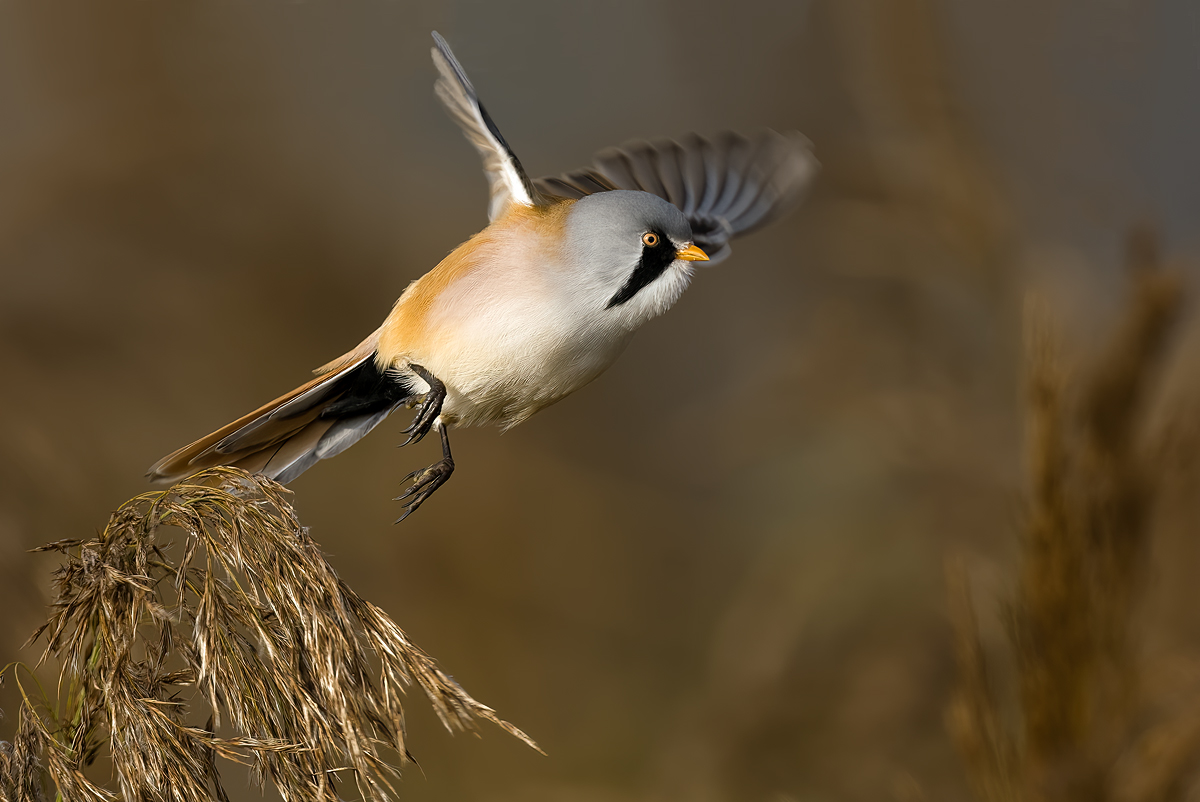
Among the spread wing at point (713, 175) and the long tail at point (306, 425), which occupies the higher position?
the long tail at point (306, 425)

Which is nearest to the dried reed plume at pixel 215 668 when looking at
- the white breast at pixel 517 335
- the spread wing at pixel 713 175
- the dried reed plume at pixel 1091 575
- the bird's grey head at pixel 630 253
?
the white breast at pixel 517 335

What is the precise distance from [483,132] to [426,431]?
35cm

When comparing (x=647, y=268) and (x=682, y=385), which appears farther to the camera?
(x=682, y=385)

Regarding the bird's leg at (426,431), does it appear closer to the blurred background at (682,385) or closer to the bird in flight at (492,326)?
the bird in flight at (492,326)

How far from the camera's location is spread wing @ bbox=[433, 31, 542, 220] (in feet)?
3.17

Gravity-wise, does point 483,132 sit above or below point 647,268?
above

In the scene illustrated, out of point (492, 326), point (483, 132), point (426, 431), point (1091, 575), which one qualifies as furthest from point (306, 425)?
point (1091, 575)

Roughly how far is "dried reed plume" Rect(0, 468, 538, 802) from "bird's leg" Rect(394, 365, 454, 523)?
209 mm

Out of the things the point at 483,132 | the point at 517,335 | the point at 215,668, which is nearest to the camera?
the point at 215,668

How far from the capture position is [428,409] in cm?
95

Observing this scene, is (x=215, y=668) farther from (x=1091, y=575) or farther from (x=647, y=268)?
(x=1091, y=575)

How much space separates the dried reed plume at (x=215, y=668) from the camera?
0.65 metres

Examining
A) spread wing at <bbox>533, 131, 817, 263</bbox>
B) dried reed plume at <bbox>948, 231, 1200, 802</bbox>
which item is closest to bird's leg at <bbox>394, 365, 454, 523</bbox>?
spread wing at <bbox>533, 131, 817, 263</bbox>

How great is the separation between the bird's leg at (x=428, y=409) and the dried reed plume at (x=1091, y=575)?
623 mm
